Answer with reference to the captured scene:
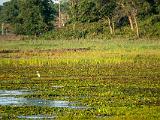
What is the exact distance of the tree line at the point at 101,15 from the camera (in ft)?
222

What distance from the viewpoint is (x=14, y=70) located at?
120 feet

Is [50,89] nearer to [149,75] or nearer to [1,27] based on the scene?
[149,75]

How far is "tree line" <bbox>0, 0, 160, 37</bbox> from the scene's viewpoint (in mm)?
67625

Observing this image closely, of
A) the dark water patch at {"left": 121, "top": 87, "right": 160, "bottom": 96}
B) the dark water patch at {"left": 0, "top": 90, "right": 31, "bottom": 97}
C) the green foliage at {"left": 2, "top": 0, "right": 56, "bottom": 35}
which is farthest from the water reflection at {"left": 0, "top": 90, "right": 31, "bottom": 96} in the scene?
the green foliage at {"left": 2, "top": 0, "right": 56, "bottom": 35}

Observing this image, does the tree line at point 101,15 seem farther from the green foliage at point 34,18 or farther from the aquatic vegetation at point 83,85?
the aquatic vegetation at point 83,85

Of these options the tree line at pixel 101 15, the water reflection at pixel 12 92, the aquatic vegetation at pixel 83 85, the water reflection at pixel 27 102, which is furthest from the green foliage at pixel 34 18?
the water reflection at pixel 27 102

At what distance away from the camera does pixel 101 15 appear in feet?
236

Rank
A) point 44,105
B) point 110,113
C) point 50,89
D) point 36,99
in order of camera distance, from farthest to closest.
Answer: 1. point 50,89
2. point 36,99
3. point 44,105
4. point 110,113

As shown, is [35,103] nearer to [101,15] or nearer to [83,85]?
[83,85]

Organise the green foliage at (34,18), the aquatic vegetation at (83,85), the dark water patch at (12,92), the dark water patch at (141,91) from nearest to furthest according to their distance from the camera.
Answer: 1. the aquatic vegetation at (83,85)
2. the dark water patch at (141,91)
3. the dark water patch at (12,92)
4. the green foliage at (34,18)

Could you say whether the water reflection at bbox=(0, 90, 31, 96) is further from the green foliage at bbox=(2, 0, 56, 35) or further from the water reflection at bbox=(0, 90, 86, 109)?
the green foliage at bbox=(2, 0, 56, 35)

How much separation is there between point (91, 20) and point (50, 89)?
49208 millimetres

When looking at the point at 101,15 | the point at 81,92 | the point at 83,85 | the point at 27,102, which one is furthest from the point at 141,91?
the point at 101,15

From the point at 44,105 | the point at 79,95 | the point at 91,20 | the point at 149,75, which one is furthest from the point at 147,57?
the point at 91,20
